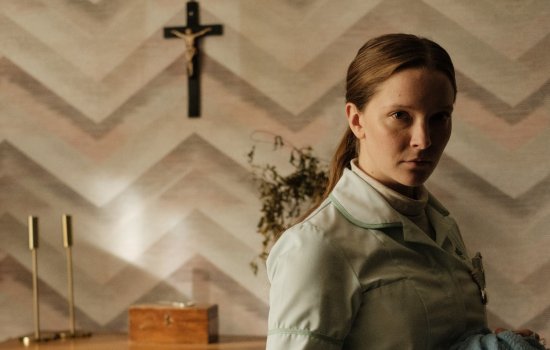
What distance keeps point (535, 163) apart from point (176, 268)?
55.6 inches

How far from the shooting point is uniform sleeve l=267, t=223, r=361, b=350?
47.4 inches

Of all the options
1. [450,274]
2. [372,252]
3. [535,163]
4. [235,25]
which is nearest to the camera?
[372,252]

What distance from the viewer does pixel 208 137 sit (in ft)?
9.81

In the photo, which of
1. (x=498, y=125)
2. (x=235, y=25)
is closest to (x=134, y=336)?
(x=235, y=25)

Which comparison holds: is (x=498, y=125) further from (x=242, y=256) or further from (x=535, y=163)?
(x=242, y=256)

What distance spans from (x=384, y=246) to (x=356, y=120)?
0.88 ft

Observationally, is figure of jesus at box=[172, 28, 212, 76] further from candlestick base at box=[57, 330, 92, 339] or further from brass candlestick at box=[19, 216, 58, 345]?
candlestick base at box=[57, 330, 92, 339]

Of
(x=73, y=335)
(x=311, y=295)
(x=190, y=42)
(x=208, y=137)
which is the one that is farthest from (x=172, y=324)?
(x=311, y=295)

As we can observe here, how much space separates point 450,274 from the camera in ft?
4.57

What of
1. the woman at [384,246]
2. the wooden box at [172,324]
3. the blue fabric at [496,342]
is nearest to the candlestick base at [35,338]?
the wooden box at [172,324]

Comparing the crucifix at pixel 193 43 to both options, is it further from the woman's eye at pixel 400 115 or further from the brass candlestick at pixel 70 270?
the woman's eye at pixel 400 115

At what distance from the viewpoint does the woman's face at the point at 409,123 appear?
1329mm

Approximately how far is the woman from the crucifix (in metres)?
1.59

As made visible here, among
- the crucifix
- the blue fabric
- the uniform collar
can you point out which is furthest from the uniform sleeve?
the crucifix
